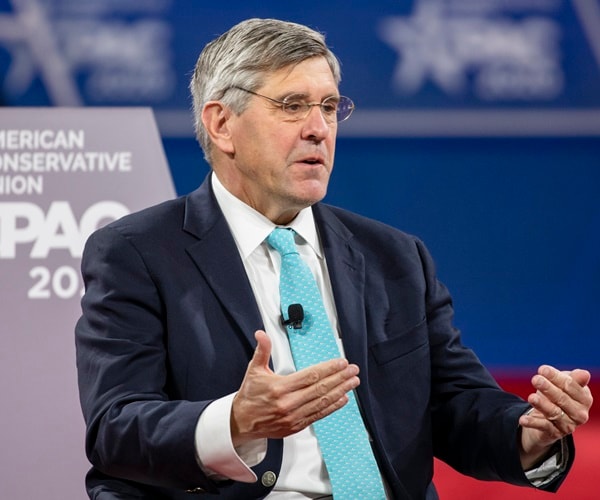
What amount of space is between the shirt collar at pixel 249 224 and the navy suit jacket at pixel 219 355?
3 centimetres

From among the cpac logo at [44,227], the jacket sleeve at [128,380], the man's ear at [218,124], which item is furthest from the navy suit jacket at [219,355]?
the cpac logo at [44,227]

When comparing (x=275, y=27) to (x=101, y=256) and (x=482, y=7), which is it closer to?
(x=101, y=256)

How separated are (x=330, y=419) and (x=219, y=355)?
26 centimetres

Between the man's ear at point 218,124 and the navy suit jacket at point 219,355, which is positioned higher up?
the man's ear at point 218,124

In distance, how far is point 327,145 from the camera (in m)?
2.18

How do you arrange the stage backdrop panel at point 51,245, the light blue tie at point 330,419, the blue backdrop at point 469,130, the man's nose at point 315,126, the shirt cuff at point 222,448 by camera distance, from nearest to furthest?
the shirt cuff at point 222,448 → the light blue tie at point 330,419 → the man's nose at point 315,126 → the stage backdrop panel at point 51,245 → the blue backdrop at point 469,130

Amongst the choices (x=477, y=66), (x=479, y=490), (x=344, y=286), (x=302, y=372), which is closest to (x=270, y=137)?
(x=344, y=286)

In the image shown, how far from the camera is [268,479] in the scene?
194 cm

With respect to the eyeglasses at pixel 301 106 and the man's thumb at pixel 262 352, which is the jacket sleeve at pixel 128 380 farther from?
the eyeglasses at pixel 301 106

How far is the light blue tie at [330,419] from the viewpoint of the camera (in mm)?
2020

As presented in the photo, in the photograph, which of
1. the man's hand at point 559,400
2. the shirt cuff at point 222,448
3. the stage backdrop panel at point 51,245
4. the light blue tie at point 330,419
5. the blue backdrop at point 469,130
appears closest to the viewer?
the shirt cuff at point 222,448

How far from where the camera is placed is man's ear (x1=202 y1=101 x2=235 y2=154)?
7.36ft

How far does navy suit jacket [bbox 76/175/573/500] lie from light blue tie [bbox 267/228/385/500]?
0.04m

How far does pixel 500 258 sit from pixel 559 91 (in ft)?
2.10
